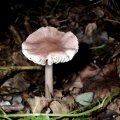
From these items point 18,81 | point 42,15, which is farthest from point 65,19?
point 18,81

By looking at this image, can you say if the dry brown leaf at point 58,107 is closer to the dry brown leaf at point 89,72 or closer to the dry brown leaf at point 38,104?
the dry brown leaf at point 38,104

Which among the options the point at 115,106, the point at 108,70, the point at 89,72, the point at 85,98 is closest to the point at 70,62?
the point at 89,72

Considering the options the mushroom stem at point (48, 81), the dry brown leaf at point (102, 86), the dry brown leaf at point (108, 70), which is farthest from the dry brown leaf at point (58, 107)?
the dry brown leaf at point (108, 70)

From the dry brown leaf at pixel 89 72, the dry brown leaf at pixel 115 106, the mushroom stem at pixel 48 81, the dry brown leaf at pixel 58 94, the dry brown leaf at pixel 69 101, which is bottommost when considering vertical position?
the dry brown leaf at pixel 115 106

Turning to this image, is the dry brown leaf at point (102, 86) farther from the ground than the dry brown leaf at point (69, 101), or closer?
farther from the ground

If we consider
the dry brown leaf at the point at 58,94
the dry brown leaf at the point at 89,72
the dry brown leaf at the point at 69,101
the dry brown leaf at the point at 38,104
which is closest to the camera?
the dry brown leaf at the point at 38,104

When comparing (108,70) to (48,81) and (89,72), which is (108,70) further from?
(48,81)
